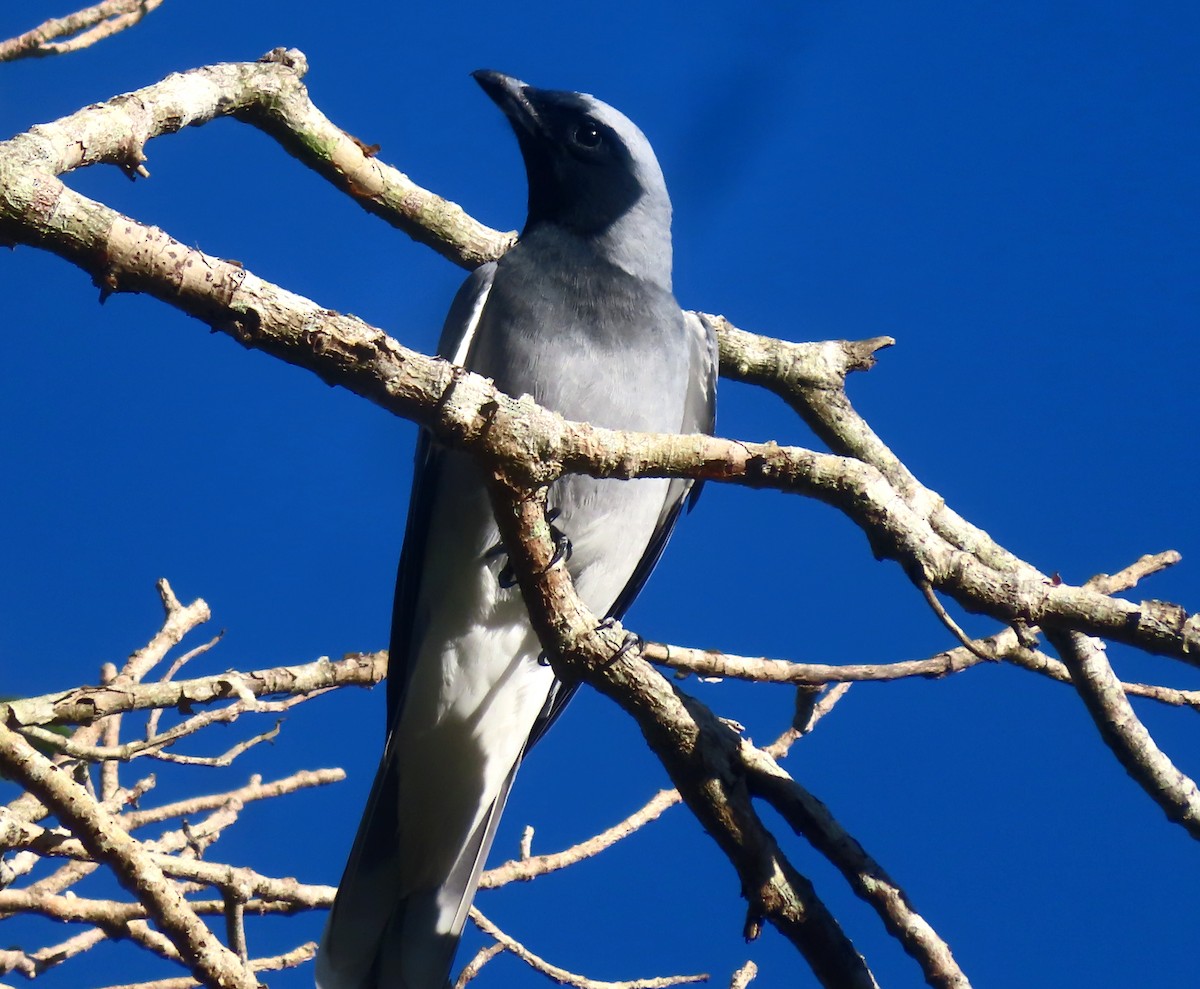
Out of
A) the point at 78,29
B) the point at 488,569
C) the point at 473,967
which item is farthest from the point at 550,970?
the point at 78,29

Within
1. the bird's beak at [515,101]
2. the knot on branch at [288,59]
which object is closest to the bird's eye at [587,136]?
the bird's beak at [515,101]

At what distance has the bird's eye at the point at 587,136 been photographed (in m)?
3.69

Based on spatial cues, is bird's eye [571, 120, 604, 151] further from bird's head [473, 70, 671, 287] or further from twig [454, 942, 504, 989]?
twig [454, 942, 504, 989]

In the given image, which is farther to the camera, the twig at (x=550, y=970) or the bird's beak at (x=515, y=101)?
the bird's beak at (x=515, y=101)

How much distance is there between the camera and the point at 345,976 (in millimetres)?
2861

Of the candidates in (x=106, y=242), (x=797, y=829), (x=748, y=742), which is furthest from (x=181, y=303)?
(x=797, y=829)

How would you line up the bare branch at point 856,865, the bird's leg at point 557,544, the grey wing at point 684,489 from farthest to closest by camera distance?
the grey wing at point 684,489 < the bare branch at point 856,865 < the bird's leg at point 557,544

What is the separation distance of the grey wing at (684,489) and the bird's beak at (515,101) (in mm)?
801

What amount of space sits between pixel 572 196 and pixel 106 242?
2.25 meters

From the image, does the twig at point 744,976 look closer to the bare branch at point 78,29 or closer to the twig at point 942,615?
the twig at point 942,615

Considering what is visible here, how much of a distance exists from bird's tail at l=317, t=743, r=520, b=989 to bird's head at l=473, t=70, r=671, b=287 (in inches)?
61.4

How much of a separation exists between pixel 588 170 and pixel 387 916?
6.87ft

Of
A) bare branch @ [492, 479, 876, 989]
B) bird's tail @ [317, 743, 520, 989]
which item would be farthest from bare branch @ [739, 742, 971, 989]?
bird's tail @ [317, 743, 520, 989]

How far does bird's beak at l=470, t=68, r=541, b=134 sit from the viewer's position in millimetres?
3734
